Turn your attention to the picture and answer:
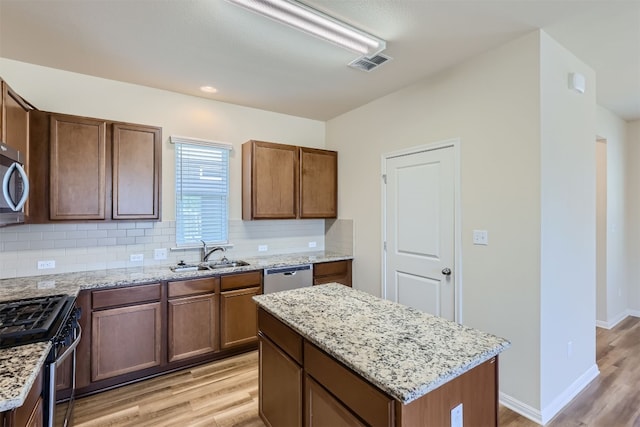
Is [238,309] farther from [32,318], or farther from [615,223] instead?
[615,223]

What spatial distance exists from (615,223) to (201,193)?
17.6 ft

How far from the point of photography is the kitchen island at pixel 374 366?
3.77 ft

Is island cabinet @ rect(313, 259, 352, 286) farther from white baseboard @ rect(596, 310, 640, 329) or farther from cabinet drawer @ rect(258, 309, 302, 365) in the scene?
white baseboard @ rect(596, 310, 640, 329)

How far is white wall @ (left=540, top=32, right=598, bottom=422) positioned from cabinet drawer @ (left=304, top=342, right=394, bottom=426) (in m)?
1.80

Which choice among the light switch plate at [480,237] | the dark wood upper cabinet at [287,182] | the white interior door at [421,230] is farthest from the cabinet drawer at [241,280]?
the light switch plate at [480,237]

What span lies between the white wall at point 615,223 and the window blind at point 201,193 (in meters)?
4.61

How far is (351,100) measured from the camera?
3.80 metres

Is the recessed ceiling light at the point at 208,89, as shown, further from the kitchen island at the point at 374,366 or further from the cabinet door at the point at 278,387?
the cabinet door at the point at 278,387

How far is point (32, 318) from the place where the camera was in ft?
5.67

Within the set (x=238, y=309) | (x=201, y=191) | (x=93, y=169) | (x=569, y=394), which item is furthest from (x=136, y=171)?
(x=569, y=394)

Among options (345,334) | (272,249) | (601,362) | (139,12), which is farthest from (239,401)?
(601,362)

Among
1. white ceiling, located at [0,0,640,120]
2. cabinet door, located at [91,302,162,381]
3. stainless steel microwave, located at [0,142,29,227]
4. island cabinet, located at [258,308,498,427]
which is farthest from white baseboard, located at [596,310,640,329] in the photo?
stainless steel microwave, located at [0,142,29,227]

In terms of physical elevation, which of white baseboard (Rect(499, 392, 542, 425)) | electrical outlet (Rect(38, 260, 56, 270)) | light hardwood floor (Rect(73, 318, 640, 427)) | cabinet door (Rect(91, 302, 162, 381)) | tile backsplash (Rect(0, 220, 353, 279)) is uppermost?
tile backsplash (Rect(0, 220, 353, 279))

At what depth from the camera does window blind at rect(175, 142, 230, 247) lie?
355cm
